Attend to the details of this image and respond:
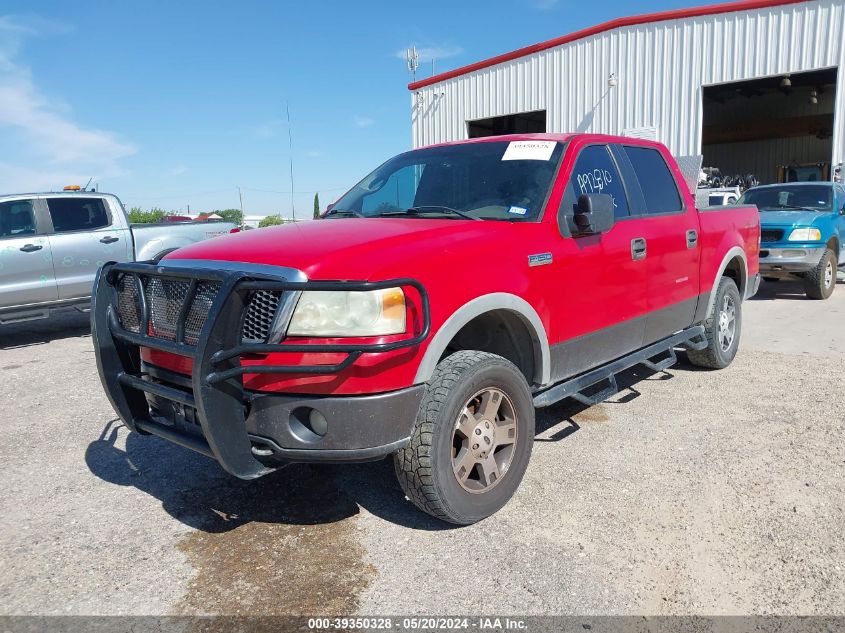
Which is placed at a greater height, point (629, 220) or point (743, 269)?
point (629, 220)

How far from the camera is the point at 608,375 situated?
3998mm

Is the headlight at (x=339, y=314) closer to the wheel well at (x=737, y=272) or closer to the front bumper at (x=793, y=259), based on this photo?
the wheel well at (x=737, y=272)

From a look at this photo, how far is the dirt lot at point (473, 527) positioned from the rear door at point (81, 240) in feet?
12.4

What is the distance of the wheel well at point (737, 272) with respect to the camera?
19.0 feet

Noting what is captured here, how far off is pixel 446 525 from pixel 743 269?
416cm

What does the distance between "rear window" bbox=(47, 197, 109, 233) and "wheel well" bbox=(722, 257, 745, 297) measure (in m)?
7.37

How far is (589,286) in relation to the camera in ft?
12.2

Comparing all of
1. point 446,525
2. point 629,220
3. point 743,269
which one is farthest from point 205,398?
point 743,269

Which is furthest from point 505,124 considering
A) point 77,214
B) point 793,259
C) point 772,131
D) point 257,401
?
point 257,401

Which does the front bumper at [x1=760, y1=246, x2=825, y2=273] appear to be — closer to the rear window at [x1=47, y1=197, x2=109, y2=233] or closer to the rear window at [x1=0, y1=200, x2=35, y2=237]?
the rear window at [x1=47, y1=197, x2=109, y2=233]

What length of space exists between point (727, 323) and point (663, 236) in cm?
177

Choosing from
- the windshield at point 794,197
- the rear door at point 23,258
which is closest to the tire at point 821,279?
the windshield at point 794,197

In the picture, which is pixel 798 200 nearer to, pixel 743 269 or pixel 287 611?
pixel 743 269

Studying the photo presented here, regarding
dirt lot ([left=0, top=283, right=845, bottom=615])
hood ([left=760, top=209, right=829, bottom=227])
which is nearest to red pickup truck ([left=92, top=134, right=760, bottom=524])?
dirt lot ([left=0, top=283, right=845, bottom=615])
